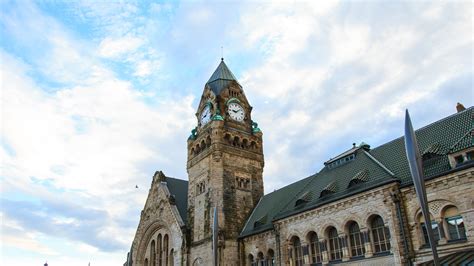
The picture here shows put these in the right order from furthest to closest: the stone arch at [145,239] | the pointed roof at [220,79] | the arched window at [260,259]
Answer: the stone arch at [145,239] → the pointed roof at [220,79] → the arched window at [260,259]

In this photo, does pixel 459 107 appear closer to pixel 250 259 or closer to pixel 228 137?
pixel 250 259

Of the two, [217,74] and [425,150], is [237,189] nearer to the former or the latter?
[217,74]

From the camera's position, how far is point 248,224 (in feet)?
132

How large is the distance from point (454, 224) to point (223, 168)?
933 inches

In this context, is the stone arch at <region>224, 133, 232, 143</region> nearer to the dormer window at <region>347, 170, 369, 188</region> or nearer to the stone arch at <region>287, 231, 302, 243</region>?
the stone arch at <region>287, 231, 302, 243</region>

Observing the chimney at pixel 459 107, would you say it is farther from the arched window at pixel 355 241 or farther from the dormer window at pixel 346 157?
the arched window at pixel 355 241

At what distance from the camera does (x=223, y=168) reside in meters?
41.9

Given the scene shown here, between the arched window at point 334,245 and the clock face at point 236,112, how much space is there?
66.0 feet

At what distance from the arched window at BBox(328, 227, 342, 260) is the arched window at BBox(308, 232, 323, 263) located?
100 cm

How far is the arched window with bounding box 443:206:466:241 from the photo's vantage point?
854 inches

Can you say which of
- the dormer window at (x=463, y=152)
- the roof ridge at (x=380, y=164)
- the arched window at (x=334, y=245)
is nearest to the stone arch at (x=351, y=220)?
the arched window at (x=334, y=245)

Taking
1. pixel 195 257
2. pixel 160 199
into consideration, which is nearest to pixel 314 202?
pixel 195 257

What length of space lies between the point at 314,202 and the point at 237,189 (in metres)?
12.6

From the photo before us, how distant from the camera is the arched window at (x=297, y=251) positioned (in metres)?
31.4
